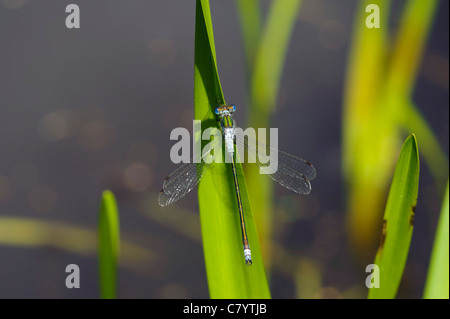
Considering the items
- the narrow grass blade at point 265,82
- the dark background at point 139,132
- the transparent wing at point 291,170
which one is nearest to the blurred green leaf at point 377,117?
the dark background at point 139,132

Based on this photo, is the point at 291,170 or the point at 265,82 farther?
the point at 265,82

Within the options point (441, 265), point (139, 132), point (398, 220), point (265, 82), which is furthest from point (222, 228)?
point (139, 132)

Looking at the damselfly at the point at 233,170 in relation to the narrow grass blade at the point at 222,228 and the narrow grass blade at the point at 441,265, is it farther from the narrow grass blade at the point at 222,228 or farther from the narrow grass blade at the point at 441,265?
the narrow grass blade at the point at 441,265

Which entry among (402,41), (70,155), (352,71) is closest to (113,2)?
(70,155)

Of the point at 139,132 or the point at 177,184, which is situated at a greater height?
the point at 139,132

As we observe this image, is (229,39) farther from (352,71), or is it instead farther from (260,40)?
(352,71)

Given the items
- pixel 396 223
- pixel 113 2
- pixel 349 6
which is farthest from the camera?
pixel 349 6

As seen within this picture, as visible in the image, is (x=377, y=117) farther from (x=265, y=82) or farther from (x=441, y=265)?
(x=441, y=265)
